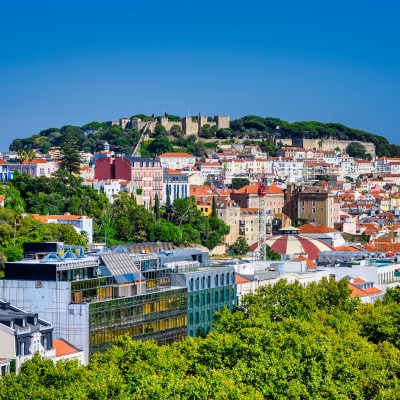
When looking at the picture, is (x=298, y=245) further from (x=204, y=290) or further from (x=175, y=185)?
(x=204, y=290)

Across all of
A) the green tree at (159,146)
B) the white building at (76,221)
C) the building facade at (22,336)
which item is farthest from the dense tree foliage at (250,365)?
the green tree at (159,146)

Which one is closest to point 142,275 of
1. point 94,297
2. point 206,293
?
point 206,293

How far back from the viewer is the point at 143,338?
200 feet

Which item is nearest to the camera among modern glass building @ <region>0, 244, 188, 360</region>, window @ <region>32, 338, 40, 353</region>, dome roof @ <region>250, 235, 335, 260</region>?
window @ <region>32, 338, 40, 353</region>

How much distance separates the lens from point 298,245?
397 ft

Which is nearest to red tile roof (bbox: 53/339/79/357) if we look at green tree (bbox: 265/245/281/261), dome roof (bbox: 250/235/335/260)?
green tree (bbox: 265/245/281/261)

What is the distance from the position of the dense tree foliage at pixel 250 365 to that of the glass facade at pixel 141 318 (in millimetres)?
2181

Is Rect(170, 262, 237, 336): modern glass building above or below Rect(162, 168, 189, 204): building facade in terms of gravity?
below

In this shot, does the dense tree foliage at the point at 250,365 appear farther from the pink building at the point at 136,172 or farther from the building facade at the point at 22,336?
the pink building at the point at 136,172

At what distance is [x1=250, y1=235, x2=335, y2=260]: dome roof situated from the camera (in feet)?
386

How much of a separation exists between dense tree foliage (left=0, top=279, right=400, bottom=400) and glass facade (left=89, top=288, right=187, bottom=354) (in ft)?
7.16

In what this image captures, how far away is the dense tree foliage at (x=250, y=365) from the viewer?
4447 cm

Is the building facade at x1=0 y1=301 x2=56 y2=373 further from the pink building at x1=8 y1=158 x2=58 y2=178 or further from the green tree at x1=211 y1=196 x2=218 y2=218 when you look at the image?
the green tree at x1=211 y1=196 x2=218 y2=218

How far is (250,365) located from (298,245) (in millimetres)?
68349
